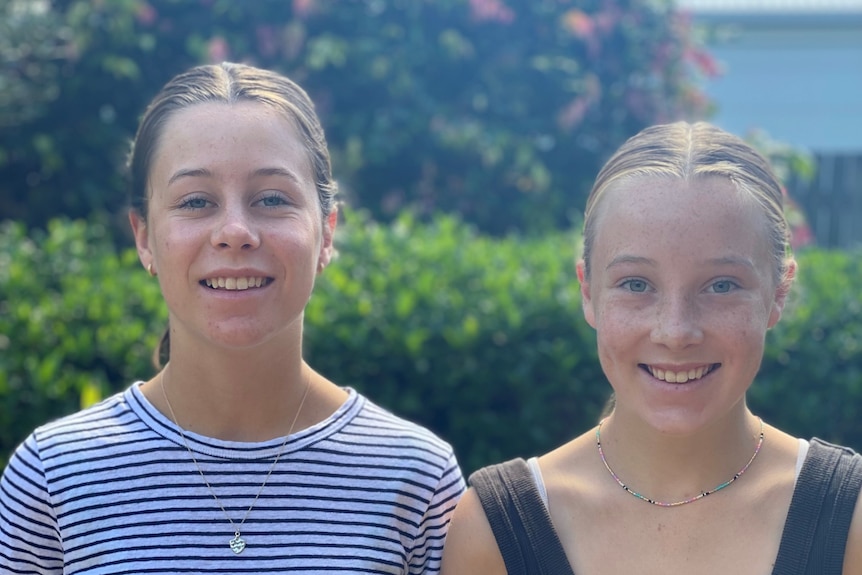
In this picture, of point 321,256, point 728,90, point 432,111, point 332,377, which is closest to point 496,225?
point 432,111

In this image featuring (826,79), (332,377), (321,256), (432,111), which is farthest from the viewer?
(826,79)

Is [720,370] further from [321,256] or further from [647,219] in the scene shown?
[321,256]

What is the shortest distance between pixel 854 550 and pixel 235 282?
4.16 ft

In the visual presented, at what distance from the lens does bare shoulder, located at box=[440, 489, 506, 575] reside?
217 centimetres

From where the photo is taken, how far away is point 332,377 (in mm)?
3877

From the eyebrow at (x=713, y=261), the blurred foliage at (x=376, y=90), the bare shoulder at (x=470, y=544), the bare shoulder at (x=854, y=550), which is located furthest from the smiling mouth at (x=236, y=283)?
the blurred foliage at (x=376, y=90)

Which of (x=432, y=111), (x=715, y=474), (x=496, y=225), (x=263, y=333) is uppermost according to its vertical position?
(x=432, y=111)

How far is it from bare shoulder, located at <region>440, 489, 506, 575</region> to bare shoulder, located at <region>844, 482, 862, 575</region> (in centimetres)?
63

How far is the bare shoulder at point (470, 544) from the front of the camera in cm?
217

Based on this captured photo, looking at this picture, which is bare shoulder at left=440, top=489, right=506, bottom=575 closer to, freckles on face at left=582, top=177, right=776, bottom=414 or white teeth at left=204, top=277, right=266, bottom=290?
freckles on face at left=582, top=177, right=776, bottom=414

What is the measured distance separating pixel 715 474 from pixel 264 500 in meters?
0.90

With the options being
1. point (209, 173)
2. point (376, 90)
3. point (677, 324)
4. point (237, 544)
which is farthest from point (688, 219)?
point (376, 90)

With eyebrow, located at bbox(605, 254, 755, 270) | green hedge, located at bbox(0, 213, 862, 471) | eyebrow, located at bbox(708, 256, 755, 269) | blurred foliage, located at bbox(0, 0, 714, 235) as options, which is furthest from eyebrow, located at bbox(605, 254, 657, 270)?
blurred foliage, located at bbox(0, 0, 714, 235)

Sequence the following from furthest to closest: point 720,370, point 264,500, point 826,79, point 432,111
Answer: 1. point 826,79
2. point 432,111
3. point 264,500
4. point 720,370
